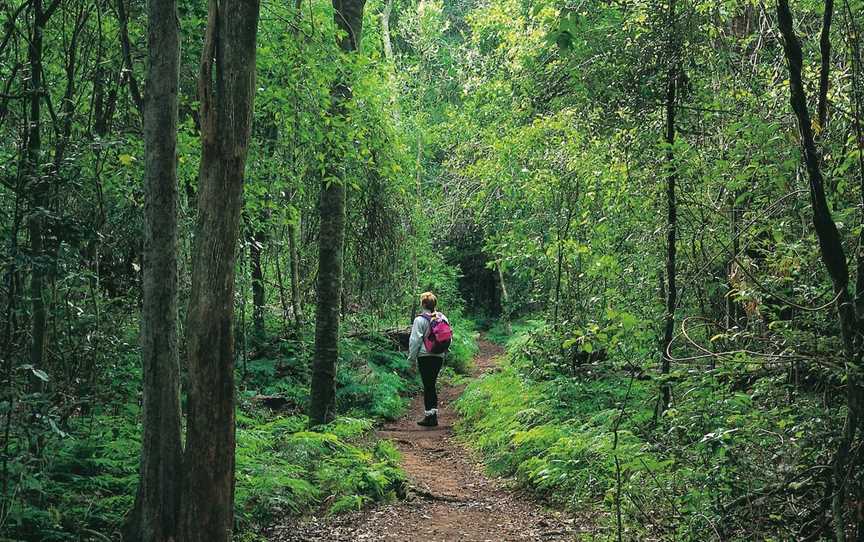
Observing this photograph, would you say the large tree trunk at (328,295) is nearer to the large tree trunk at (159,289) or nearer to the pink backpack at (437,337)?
the pink backpack at (437,337)

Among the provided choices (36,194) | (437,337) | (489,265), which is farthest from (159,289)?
(489,265)

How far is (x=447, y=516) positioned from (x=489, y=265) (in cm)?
540

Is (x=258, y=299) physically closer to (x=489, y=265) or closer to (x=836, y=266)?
(x=489, y=265)

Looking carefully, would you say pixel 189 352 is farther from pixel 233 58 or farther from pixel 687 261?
pixel 687 261

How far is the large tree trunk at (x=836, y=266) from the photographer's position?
14.3 ft

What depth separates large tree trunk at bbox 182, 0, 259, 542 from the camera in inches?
193

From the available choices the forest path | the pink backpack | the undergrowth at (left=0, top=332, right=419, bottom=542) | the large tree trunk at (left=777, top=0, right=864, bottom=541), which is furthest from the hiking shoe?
the large tree trunk at (left=777, top=0, right=864, bottom=541)

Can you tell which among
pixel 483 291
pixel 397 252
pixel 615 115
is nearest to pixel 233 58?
pixel 615 115

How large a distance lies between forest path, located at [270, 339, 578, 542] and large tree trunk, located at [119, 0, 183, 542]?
178 centimetres

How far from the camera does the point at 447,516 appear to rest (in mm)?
7660

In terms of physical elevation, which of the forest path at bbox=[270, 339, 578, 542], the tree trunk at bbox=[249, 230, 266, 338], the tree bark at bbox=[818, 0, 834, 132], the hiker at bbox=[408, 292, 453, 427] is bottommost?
the forest path at bbox=[270, 339, 578, 542]

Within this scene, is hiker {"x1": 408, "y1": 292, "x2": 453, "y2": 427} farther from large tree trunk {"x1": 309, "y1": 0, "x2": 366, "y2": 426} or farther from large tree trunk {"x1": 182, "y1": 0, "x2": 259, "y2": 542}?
large tree trunk {"x1": 182, "y1": 0, "x2": 259, "y2": 542}

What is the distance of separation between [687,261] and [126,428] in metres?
7.12

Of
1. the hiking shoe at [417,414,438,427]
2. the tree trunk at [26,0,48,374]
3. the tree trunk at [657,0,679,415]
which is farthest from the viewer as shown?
the hiking shoe at [417,414,438,427]
